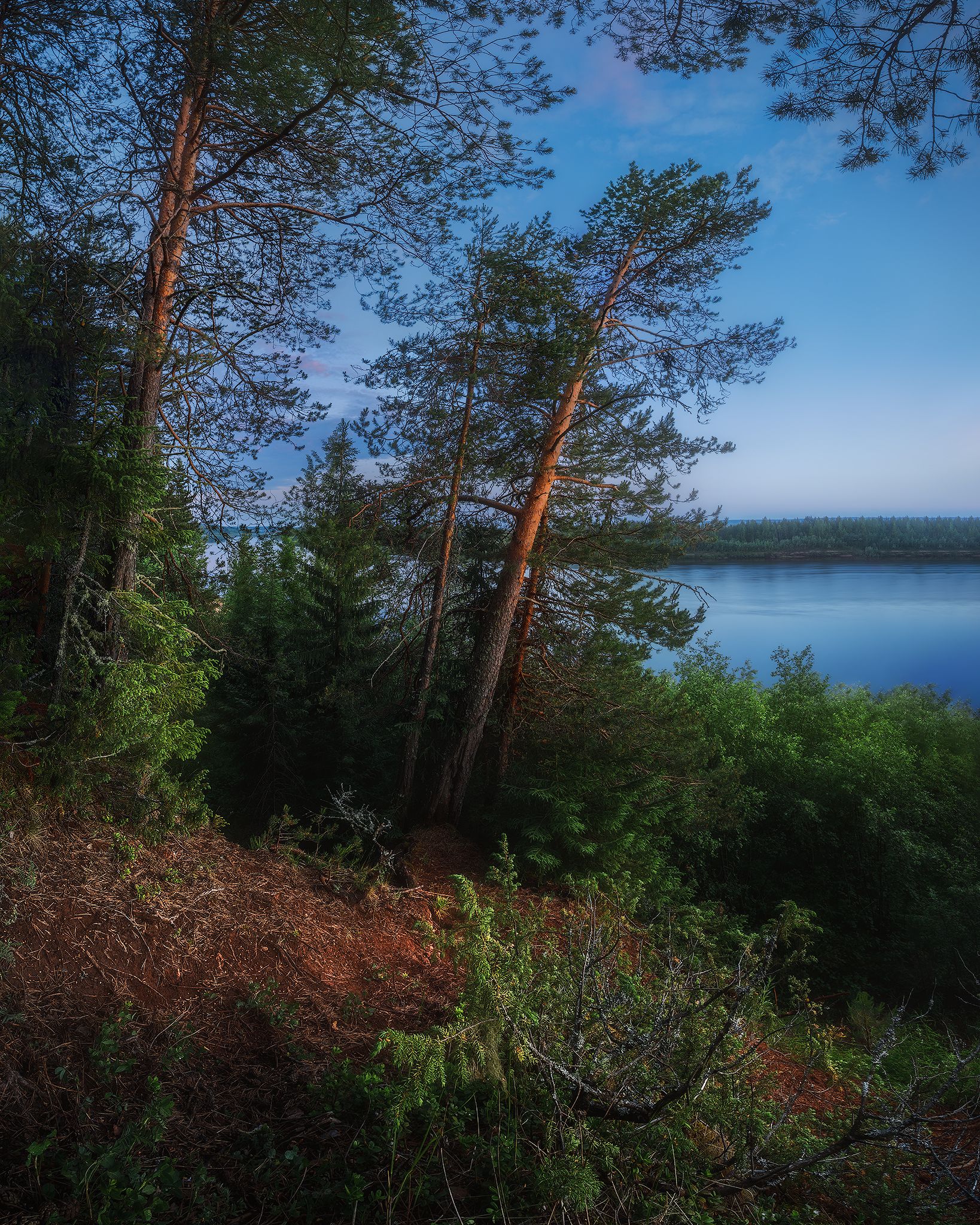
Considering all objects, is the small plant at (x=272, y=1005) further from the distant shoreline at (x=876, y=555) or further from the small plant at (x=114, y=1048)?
the distant shoreline at (x=876, y=555)

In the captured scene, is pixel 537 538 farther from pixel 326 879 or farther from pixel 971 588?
pixel 971 588

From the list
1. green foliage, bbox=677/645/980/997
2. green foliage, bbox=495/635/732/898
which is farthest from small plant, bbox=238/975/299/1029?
green foliage, bbox=677/645/980/997

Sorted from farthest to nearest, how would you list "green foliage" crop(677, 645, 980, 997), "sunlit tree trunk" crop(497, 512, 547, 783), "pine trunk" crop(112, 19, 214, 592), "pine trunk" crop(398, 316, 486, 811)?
"green foliage" crop(677, 645, 980, 997) < "sunlit tree trunk" crop(497, 512, 547, 783) < "pine trunk" crop(398, 316, 486, 811) < "pine trunk" crop(112, 19, 214, 592)

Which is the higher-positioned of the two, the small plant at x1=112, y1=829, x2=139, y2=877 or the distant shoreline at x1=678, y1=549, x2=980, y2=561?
the distant shoreline at x1=678, y1=549, x2=980, y2=561

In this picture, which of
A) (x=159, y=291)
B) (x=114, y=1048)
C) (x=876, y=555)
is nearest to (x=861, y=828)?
(x=876, y=555)

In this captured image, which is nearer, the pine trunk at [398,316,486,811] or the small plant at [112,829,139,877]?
the small plant at [112,829,139,877]

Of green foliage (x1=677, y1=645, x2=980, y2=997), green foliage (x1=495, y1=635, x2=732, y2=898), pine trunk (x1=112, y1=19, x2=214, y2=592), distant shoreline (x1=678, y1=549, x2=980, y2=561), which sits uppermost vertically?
pine trunk (x1=112, y1=19, x2=214, y2=592)

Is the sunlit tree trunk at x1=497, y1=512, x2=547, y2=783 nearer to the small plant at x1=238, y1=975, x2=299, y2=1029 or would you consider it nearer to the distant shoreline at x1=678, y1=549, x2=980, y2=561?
the distant shoreline at x1=678, y1=549, x2=980, y2=561

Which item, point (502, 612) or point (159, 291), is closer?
point (159, 291)

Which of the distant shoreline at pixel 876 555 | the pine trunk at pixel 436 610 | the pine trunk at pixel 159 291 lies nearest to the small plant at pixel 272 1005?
the pine trunk at pixel 159 291

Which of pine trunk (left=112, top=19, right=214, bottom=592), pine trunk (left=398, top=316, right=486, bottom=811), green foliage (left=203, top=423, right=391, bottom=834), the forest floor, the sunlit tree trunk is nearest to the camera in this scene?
the forest floor

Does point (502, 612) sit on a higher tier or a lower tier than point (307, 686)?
higher

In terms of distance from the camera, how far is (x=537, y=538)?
423 inches

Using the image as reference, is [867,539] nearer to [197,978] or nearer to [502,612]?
[502,612]
